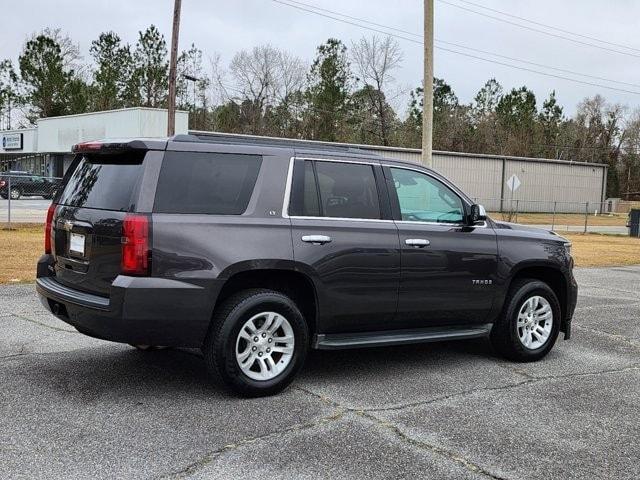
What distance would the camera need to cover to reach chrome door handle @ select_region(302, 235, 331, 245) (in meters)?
5.14

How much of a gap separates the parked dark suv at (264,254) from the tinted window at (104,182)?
1 cm

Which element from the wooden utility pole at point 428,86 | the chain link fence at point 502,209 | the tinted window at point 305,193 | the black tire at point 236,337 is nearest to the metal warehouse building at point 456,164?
the chain link fence at point 502,209

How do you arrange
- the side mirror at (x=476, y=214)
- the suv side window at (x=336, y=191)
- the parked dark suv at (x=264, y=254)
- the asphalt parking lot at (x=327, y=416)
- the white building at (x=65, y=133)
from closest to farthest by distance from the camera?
1. the asphalt parking lot at (x=327, y=416)
2. the parked dark suv at (x=264, y=254)
3. the suv side window at (x=336, y=191)
4. the side mirror at (x=476, y=214)
5. the white building at (x=65, y=133)

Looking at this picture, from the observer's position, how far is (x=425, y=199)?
19.9ft

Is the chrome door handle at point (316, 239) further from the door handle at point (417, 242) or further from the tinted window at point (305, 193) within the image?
the door handle at point (417, 242)

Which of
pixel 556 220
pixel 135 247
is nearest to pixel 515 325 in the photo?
pixel 135 247

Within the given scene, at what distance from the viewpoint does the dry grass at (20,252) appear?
10459mm

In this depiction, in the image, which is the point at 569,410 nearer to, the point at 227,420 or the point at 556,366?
the point at 556,366

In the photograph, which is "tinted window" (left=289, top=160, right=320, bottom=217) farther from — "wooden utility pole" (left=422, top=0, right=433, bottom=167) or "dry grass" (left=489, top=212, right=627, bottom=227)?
"dry grass" (left=489, top=212, right=627, bottom=227)

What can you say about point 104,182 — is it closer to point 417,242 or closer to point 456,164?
point 417,242

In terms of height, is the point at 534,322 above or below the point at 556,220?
below

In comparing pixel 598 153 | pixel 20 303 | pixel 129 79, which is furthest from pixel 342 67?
pixel 20 303

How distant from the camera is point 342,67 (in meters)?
64.9

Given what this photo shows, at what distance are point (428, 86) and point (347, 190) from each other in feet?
35.7
